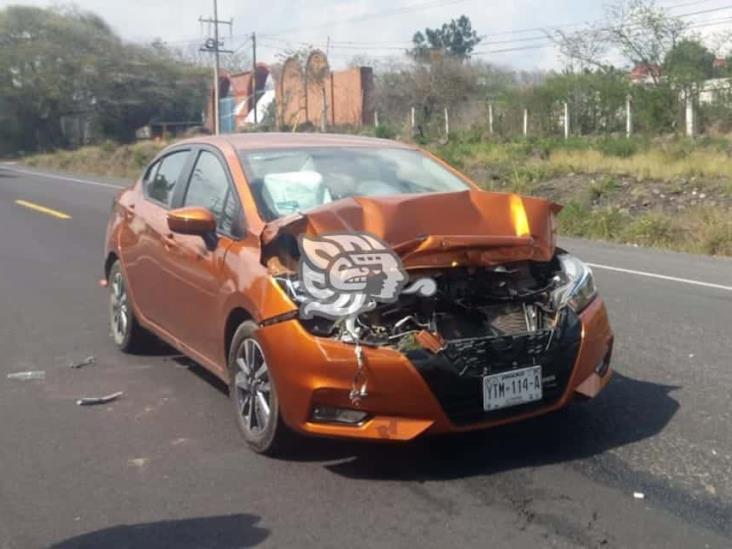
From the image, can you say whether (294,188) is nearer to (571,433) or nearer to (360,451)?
(360,451)

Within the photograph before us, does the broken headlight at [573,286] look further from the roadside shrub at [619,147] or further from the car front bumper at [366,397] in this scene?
the roadside shrub at [619,147]

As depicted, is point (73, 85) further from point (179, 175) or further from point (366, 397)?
point (366, 397)

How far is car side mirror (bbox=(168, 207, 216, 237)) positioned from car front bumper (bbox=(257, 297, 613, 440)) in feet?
3.06

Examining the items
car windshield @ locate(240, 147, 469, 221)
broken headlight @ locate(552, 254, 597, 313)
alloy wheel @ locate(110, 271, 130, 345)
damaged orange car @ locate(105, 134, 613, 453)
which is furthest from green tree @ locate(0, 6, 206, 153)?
broken headlight @ locate(552, 254, 597, 313)

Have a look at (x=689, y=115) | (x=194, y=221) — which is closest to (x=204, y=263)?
(x=194, y=221)

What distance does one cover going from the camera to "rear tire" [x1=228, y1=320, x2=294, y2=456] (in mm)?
5176

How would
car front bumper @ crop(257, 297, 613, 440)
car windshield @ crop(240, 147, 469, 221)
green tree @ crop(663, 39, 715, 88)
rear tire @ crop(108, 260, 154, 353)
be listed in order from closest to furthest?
car front bumper @ crop(257, 297, 613, 440) < car windshield @ crop(240, 147, 469, 221) < rear tire @ crop(108, 260, 154, 353) < green tree @ crop(663, 39, 715, 88)

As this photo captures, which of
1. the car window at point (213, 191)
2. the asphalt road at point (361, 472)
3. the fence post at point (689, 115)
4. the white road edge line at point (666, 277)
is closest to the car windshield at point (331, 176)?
the car window at point (213, 191)

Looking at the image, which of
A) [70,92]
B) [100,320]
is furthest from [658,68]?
[70,92]

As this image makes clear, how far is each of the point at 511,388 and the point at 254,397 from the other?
1.31 m

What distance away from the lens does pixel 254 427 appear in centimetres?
541

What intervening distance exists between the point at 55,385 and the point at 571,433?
3380mm

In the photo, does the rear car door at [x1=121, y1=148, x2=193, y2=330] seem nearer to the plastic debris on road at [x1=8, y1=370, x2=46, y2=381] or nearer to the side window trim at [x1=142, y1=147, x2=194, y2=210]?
the side window trim at [x1=142, y1=147, x2=194, y2=210]

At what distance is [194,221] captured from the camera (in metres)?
5.80
